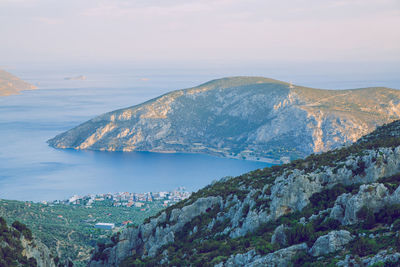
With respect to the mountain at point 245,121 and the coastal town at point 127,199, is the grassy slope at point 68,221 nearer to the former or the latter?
the coastal town at point 127,199

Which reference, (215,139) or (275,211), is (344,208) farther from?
(215,139)

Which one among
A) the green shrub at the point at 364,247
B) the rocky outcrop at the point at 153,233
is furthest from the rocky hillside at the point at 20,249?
the green shrub at the point at 364,247

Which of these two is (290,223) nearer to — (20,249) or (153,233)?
(153,233)

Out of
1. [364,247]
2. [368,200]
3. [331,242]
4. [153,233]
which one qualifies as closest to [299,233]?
[331,242]

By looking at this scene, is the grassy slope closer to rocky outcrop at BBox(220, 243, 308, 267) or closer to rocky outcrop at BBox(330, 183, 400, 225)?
rocky outcrop at BBox(220, 243, 308, 267)

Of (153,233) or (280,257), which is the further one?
(153,233)

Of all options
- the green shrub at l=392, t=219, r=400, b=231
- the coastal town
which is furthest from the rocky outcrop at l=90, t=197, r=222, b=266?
the coastal town
